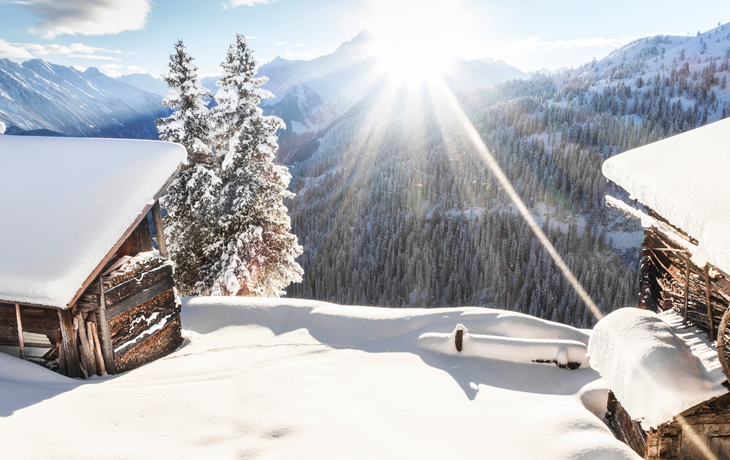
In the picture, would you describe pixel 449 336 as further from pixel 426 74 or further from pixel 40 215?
pixel 426 74

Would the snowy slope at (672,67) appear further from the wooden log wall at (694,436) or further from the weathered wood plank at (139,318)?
the weathered wood plank at (139,318)

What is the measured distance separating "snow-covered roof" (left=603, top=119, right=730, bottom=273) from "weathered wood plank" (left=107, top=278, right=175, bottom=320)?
8730 mm

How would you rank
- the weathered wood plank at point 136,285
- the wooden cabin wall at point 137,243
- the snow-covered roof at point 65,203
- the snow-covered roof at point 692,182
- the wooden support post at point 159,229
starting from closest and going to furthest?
the snow-covered roof at point 692,182, the snow-covered roof at point 65,203, the weathered wood plank at point 136,285, the wooden cabin wall at point 137,243, the wooden support post at point 159,229

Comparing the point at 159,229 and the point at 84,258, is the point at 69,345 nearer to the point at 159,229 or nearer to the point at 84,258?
the point at 84,258

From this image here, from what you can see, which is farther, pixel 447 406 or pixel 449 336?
pixel 449 336

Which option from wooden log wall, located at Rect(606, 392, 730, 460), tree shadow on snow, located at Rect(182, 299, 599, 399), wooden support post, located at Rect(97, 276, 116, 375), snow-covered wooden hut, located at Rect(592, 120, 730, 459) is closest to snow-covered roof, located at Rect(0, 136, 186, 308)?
wooden support post, located at Rect(97, 276, 116, 375)

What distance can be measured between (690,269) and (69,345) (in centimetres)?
1012

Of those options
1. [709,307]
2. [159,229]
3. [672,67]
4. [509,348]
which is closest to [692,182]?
[709,307]

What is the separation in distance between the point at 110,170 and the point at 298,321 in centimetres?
526

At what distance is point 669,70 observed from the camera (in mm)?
64938

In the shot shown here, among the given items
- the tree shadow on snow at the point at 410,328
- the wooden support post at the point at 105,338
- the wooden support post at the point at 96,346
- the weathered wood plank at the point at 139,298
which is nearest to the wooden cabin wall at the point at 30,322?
the wooden support post at the point at 96,346

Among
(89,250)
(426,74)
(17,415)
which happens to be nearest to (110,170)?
(89,250)

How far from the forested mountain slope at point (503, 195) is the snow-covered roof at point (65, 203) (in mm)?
34015

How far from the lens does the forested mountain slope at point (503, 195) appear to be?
39.6 m
